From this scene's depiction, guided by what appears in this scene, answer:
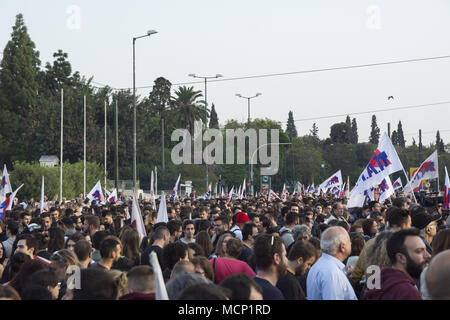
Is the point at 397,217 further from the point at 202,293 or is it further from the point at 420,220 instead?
the point at 202,293

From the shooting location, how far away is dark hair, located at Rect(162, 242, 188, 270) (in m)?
7.27

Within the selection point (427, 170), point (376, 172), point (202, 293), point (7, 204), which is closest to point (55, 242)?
point (202, 293)

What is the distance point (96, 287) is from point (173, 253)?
2.40 metres

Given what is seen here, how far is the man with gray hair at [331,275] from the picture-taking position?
609 centimetres

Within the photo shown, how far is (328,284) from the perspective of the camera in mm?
6102

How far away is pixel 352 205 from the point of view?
16844 millimetres

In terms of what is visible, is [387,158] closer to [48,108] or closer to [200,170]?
[48,108]

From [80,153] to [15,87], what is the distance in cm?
1880

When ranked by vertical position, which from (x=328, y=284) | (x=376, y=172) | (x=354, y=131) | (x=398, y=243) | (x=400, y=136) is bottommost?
(x=328, y=284)

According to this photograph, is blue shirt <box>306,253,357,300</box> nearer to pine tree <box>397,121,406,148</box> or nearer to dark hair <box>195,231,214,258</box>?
dark hair <box>195,231,214,258</box>

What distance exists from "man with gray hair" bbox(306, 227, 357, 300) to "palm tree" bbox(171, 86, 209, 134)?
265 feet

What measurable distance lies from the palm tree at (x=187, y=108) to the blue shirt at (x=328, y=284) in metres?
81.1

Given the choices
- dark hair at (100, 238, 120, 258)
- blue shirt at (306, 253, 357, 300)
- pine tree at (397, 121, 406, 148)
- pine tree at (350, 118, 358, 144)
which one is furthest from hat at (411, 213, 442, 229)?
pine tree at (350, 118, 358, 144)
